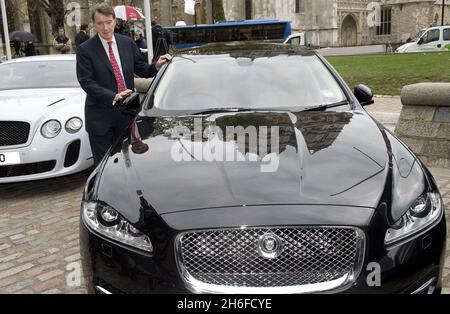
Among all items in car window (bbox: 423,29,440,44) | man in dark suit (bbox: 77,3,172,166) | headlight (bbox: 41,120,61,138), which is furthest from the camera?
car window (bbox: 423,29,440,44)

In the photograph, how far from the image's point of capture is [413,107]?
20.7 ft

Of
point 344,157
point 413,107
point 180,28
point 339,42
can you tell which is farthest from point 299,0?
point 344,157

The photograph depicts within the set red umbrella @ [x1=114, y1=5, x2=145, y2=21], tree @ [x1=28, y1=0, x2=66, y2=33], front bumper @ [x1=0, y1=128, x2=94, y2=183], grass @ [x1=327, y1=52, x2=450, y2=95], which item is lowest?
grass @ [x1=327, y1=52, x2=450, y2=95]

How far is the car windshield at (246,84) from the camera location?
3713 mm

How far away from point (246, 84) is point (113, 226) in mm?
1791

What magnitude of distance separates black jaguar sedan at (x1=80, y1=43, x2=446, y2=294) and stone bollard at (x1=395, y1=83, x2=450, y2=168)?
321cm

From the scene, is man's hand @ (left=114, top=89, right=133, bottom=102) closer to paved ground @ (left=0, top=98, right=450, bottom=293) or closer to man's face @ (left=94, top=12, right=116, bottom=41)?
man's face @ (left=94, top=12, right=116, bottom=41)

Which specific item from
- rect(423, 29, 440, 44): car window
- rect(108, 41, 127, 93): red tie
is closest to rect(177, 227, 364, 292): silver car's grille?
rect(108, 41, 127, 93): red tie

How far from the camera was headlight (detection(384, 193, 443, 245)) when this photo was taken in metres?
2.35

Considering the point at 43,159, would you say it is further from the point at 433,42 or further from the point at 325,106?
the point at 433,42

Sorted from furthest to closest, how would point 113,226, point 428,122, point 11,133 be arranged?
point 428,122
point 11,133
point 113,226

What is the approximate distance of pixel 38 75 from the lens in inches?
269

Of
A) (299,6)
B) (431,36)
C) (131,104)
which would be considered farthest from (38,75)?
(299,6)
